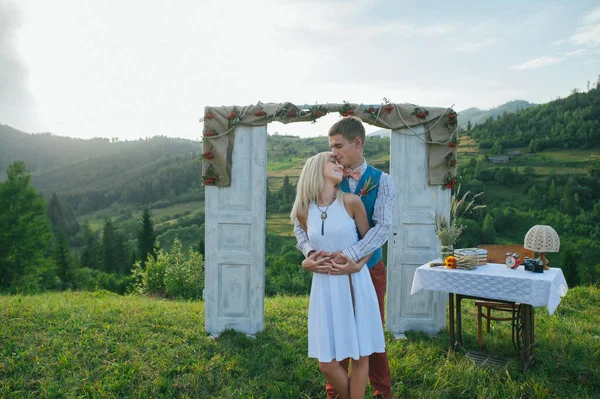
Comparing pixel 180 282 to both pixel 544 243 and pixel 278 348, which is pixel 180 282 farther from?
pixel 544 243

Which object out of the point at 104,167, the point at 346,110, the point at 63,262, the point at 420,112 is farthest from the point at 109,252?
the point at 104,167

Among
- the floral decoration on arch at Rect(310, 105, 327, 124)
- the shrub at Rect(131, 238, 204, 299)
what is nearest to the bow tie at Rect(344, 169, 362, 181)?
the floral decoration on arch at Rect(310, 105, 327, 124)

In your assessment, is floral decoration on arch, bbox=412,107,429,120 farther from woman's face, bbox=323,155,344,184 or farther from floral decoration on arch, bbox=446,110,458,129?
woman's face, bbox=323,155,344,184

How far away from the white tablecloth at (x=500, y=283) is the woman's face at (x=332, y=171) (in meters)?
2.29

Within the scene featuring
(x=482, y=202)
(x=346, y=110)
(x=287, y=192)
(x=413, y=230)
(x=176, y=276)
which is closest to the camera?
(x=346, y=110)

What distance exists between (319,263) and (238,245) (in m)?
2.76

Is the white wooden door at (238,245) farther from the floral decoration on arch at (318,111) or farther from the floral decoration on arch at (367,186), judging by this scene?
the floral decoration on arch at (367,186)

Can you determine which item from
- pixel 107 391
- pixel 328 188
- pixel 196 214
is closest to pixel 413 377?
pixel 328 188

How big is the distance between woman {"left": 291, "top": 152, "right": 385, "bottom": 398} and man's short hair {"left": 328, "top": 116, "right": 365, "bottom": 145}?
17 cm

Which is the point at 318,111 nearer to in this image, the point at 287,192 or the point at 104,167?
the point at 287,192

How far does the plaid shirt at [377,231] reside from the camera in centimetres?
225

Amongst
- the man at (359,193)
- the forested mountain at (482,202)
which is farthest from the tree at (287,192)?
the man at (359,193)

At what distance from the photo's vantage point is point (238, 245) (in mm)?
4859

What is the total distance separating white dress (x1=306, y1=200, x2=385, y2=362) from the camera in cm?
221
